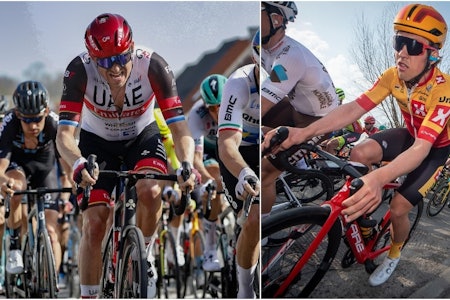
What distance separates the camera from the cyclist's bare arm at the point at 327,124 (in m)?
2.71

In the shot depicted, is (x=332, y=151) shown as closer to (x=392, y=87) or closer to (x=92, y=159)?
(x=392, y=87)

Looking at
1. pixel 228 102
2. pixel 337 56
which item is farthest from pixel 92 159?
pixel 337 56

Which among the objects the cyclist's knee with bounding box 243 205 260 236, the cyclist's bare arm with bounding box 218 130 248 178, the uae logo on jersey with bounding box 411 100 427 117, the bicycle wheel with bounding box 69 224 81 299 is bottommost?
the bicycle wheel with bounding box 69 224 81 299

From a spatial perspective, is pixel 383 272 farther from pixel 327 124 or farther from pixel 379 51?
pixel 379 51

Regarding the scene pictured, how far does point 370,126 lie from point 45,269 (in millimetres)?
1922

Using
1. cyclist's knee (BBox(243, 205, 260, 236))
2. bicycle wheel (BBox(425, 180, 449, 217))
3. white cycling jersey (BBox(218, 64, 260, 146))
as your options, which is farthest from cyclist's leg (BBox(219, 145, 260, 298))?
bicycle wheel (BBox(425, 180, 449, 217))

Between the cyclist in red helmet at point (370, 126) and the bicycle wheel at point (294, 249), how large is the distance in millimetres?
466

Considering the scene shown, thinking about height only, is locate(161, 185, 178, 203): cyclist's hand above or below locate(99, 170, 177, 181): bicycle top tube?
below

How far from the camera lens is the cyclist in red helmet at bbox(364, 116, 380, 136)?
2.74 meters

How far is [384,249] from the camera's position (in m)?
2.71

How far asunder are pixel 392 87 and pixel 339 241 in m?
0.72

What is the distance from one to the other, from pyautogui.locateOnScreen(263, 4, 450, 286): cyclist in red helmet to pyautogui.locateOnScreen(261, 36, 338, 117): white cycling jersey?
4.1 inches

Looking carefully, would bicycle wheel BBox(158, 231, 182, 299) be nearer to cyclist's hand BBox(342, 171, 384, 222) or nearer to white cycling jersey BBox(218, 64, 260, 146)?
white cycling jersey BBox(218, 64, 260, 146)

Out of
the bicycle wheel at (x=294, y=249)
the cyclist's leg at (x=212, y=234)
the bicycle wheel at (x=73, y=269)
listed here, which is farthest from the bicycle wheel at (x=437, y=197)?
the bicycle wheel at (x=73, y=269)
